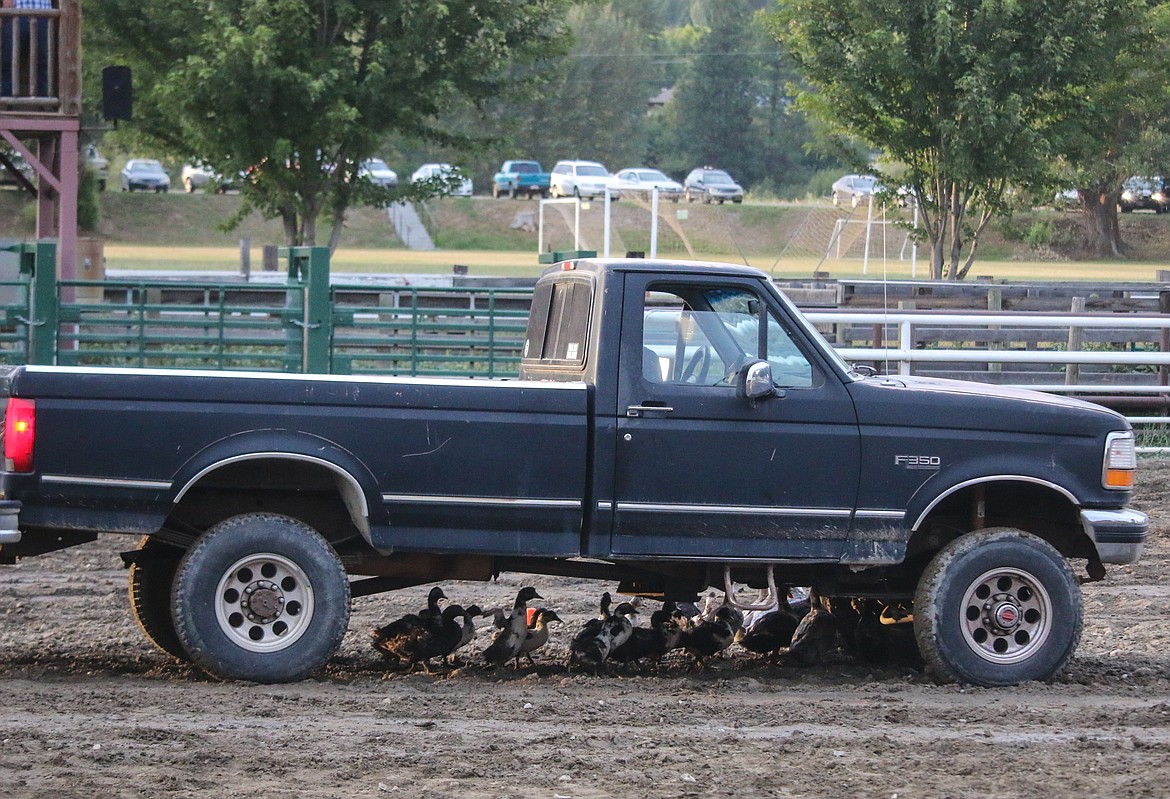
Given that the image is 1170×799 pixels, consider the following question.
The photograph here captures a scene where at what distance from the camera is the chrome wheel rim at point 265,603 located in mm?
6145

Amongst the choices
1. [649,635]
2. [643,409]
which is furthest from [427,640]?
[643,409]

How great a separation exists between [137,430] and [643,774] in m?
2.70

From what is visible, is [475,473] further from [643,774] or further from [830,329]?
[830,329]

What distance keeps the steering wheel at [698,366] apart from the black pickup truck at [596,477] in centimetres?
3

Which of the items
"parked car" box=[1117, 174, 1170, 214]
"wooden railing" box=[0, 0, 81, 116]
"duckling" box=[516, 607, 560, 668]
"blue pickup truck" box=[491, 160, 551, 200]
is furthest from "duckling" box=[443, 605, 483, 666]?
"blue pickup truck" box=[491, 160, 551, 200]

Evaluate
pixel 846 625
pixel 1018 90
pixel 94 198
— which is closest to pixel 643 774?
pixel 846 625

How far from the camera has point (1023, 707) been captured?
6.06 meters

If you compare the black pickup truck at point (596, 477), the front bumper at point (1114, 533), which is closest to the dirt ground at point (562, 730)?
the black pickup truck at point (596, 477)

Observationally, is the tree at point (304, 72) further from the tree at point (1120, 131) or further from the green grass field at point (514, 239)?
the tree at point (1120, 131)

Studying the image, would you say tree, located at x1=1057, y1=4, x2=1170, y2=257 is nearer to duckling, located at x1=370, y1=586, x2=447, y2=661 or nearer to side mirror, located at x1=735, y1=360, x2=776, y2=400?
side mirror, located at x1=735, y1=360, x2=776, y2=400

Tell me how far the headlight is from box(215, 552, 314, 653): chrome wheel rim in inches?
148

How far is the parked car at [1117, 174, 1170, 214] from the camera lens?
52.3 m

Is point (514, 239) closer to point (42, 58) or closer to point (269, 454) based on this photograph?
point (42, 58)

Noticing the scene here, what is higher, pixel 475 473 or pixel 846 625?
pixel 475 473
